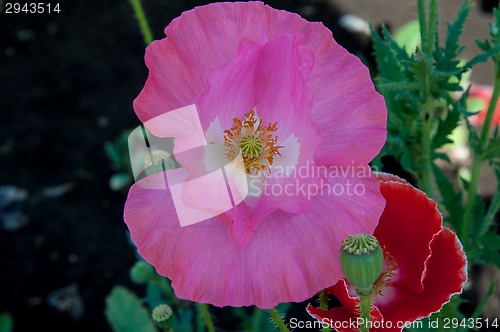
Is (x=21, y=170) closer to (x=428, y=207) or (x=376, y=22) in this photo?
(x=376, y=22)

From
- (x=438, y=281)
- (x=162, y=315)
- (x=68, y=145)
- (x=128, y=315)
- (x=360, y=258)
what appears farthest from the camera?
(x=68, y=145)

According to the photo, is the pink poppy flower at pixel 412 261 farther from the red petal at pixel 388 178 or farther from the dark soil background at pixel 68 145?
the dark soil background at pixel 68 145

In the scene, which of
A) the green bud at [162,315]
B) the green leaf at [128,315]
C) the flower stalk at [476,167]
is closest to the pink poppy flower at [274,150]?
the green bud at [162,315]

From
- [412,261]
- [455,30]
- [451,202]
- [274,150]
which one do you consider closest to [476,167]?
[451,202]

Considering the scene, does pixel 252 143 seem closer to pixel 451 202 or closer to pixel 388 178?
pixel 388 178

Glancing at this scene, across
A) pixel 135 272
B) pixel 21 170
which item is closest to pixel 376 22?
pixel 21 170

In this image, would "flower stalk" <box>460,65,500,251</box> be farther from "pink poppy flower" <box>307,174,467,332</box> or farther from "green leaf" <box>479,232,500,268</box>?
"pink poppy flower" <box>307,174,467,332</box>

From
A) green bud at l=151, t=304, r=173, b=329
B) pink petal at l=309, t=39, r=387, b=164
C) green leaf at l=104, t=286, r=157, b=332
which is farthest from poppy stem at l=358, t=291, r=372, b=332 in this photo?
green leaf at l=104, t=286, r=157, b=332
